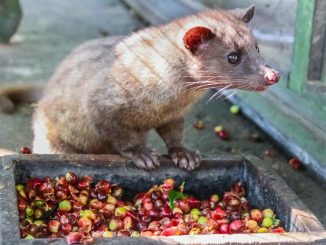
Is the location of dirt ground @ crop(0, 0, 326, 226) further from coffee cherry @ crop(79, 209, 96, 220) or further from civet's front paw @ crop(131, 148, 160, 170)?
coffee cherry @ crop(79, 209, 96, 220)

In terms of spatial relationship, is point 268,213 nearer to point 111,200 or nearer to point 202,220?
point 202,220

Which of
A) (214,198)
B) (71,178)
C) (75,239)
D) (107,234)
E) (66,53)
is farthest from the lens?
(66,53)

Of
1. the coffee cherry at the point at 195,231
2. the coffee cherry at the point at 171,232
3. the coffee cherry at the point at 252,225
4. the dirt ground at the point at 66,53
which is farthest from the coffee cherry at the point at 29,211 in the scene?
the dirt ground at the point at 66,53

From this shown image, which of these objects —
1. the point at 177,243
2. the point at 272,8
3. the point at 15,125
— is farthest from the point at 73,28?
the point at 177,243

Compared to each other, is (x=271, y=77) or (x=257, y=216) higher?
(x=271, y=77)

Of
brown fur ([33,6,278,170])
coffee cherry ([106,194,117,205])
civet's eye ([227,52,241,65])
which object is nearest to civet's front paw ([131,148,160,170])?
brown fur ([33,6,278,170])

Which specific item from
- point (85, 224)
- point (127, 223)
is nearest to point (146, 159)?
point (127, 223)
